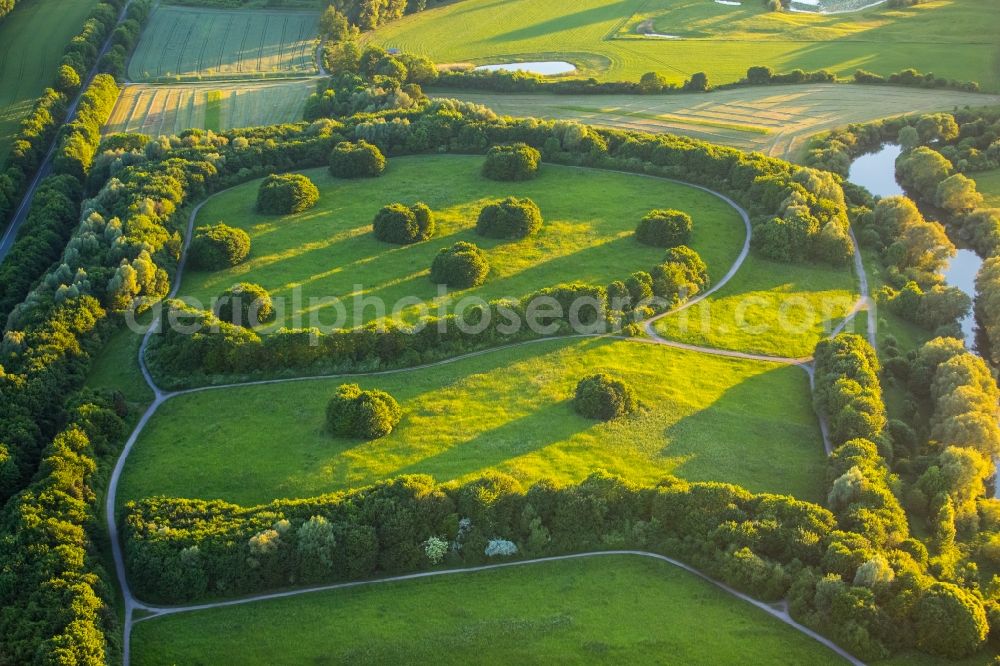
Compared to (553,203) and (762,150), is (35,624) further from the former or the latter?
(762,150)

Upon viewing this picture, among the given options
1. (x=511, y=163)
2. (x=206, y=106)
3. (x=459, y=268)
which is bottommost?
(x=459, y=268)

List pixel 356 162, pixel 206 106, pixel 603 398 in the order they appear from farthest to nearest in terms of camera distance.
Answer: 1. pixel 206 106
2. pixel 356 162
3. pixel 603 398

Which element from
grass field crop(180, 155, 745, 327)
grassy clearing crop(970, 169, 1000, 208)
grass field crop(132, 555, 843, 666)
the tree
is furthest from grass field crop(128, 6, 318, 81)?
the tree

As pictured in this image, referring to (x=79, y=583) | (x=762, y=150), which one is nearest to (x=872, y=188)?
(x=762, y=150)

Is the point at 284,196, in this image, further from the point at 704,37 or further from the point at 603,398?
the point at 704,37

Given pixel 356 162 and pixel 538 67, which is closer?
pixel 356 162

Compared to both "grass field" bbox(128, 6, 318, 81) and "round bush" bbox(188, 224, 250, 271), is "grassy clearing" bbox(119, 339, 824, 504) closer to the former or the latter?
"round bush" bbox(188, 224, 250, 271)

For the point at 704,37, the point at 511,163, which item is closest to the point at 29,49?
the point at 511,163
